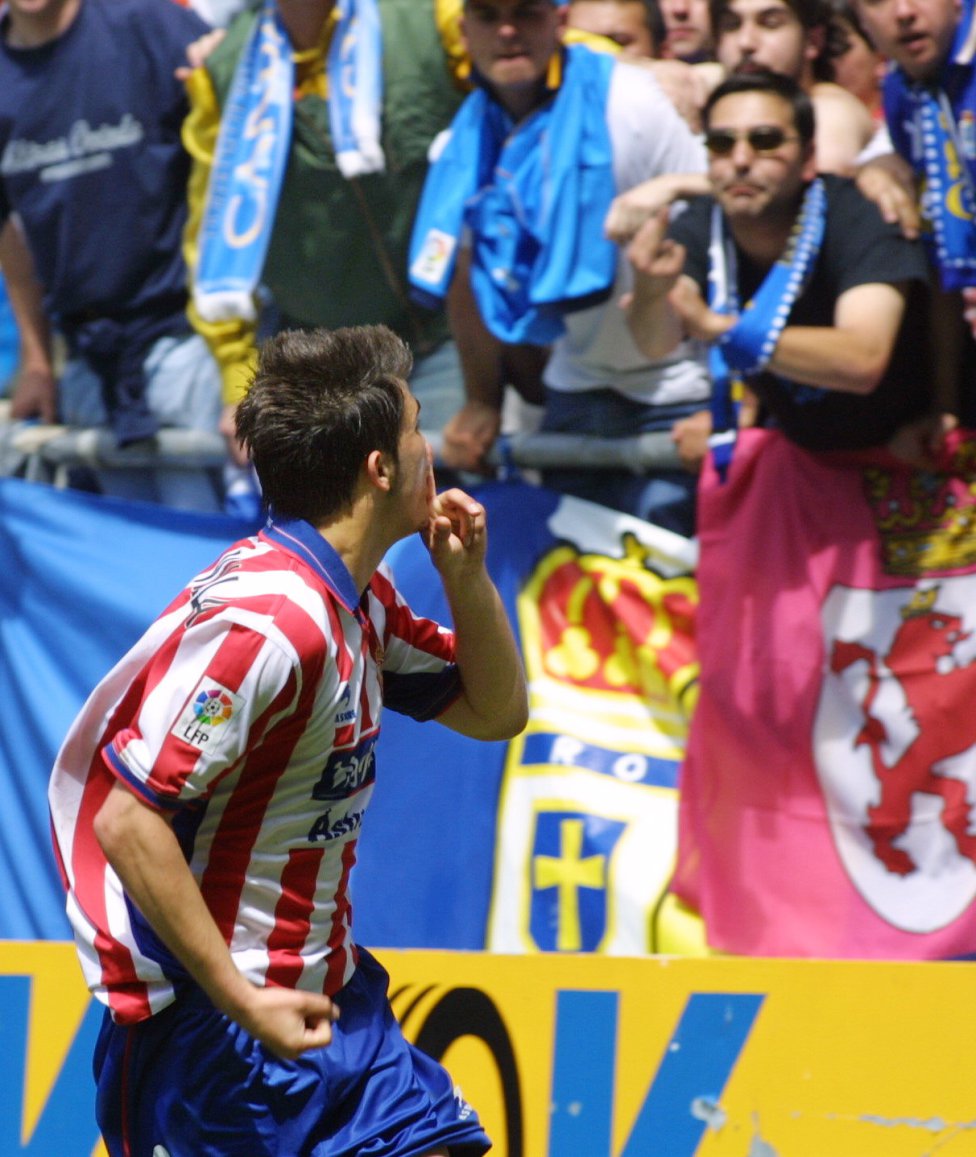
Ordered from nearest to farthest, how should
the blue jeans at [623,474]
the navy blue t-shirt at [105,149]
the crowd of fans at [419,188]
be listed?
1. the crowd of fans at [419,188]
2. the blue jeans at [623,474]
3. the navy blue t-shirt at [105,149]

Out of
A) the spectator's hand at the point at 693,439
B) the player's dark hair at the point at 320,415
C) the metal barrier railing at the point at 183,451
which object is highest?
the player's dark hair at the point at 320,415

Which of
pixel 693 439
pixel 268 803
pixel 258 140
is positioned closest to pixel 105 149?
pixel 258 140

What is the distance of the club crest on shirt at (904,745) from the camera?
14.3 feet

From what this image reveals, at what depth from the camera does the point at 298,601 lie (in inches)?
94.7

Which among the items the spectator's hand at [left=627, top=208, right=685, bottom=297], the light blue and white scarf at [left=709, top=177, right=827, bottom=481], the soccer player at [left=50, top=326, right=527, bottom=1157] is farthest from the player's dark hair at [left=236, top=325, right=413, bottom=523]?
the spectator's hand at [left=627, top=208, right=685, bottom=297]

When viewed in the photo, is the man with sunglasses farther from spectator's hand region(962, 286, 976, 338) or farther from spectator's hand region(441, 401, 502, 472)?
spectator's hand region(441, 401, 502, 472)

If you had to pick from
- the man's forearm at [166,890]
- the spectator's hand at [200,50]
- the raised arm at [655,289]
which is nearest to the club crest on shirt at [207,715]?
the man's forearm at [166,890]

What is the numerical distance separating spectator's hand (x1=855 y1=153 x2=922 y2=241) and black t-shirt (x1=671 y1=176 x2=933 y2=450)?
0.08 feet

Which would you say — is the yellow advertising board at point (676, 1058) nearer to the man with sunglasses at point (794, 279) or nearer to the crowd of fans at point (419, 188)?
the man with sunglasses at point (794, 279)

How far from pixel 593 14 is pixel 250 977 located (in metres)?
3.66

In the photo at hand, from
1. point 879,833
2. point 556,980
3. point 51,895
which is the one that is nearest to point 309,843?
point 556,980

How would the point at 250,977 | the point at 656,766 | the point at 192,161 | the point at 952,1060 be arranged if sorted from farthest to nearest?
the point at 192,161
the point at 656,766
the point at 952,1060
the point at 250,977

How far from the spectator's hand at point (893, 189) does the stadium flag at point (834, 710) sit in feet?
1.80

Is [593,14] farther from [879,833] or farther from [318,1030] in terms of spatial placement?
[318,1030]
